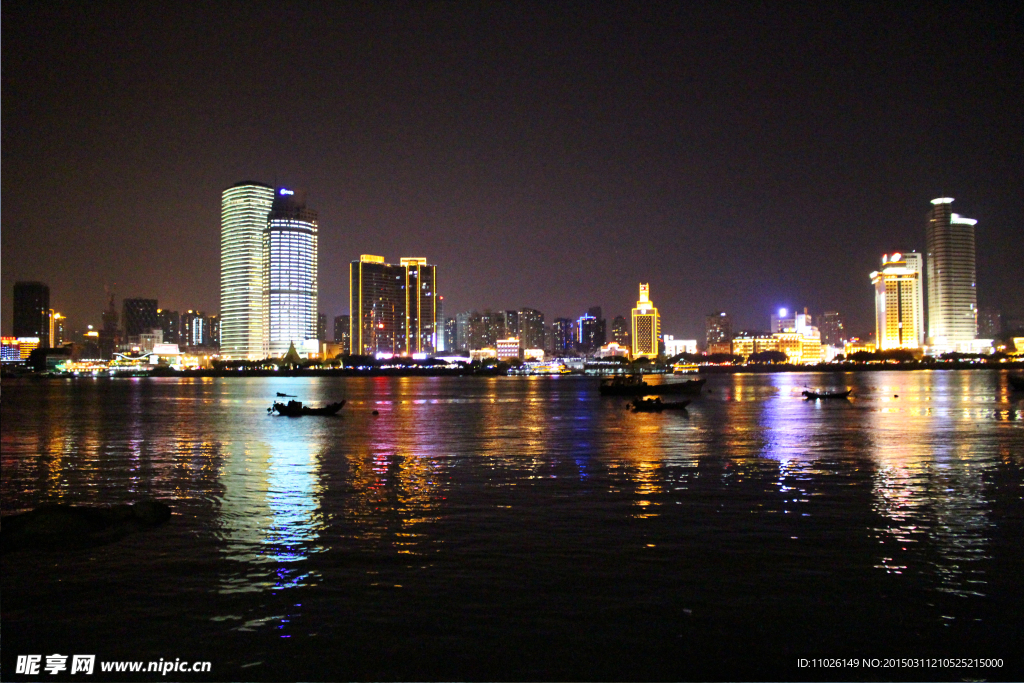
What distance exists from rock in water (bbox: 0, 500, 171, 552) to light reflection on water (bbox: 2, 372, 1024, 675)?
1.21 meters

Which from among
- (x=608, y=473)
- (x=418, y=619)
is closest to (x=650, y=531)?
(x=418, y=619)

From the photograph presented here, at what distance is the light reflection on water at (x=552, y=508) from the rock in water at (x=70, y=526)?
121 cm

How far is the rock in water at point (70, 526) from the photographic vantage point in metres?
16.8

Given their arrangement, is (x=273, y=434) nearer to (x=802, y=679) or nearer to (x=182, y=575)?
(x=182, y=575)

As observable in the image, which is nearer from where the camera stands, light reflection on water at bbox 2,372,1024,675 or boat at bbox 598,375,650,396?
light reflection on water at bbox 2,372,1024,675

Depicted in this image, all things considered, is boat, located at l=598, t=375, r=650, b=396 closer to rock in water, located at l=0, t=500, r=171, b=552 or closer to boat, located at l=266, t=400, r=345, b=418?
boat, located at l=266, t=400, r=345, b=418

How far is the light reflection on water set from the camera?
13.6m

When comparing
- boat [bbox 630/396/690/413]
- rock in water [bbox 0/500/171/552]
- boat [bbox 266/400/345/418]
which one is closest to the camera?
rock in water [bbox 0/500/171/552]

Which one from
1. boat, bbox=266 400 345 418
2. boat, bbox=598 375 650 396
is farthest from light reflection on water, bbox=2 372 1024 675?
boat, bbox=598 375 650 396

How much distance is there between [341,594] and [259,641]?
215 cm

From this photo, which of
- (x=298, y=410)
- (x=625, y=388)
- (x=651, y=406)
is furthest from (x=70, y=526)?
(x=625, y=388)

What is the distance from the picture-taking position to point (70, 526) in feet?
57.4

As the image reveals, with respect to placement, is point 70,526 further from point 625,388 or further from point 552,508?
point 625,388

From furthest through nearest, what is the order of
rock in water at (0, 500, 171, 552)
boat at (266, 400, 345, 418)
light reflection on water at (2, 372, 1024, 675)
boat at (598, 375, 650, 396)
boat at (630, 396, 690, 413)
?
boat at (598, 375, 650, 396)
boat at (630, 396, 690, 413)
boat at (266, 400, 345, 418)
rock in water at (0, 500, 171, 552)
light reflection on water at (2, 372, 1024, 675)
